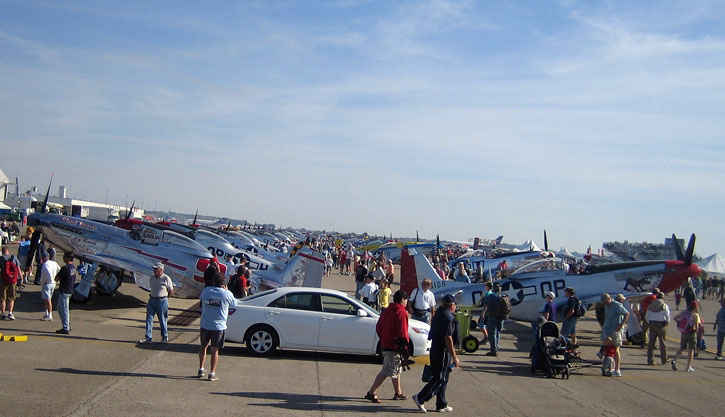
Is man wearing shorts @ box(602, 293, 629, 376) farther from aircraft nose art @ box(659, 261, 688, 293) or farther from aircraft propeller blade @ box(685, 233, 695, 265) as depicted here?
aircraft propeller blade @ box(685, 233, 695, 265)

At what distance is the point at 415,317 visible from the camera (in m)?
12.4

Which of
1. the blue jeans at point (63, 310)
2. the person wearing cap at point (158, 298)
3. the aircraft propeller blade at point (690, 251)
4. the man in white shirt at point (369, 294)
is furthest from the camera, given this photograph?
the aircraft propeller blade at point (690, 251)

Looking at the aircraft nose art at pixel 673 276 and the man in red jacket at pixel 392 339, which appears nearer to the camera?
the man in red jacket at pixel 392 339


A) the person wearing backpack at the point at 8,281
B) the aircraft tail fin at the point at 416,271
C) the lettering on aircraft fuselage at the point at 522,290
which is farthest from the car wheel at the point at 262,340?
the aircraft tail fin at the point at 416,271

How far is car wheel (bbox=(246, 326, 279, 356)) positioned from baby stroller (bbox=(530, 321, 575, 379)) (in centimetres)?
492

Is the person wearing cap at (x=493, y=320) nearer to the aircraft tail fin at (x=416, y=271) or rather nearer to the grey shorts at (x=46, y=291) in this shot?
the aircraft tail fin at (x=416, y=271)

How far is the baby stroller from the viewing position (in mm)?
10680

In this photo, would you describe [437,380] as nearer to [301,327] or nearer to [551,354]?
[301,327]

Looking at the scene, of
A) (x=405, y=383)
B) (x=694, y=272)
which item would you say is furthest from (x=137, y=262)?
(x=694, y=272)

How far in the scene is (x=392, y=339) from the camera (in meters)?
7.61

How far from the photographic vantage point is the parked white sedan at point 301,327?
33.7ft

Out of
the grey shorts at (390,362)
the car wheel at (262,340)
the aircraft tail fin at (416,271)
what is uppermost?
the aircraft tail fin at (416,271)

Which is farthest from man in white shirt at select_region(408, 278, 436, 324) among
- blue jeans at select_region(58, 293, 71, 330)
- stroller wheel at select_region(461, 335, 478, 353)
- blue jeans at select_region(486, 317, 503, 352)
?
blue jeans at select_region(58, 293, 71, 330)

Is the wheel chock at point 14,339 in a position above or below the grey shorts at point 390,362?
below
